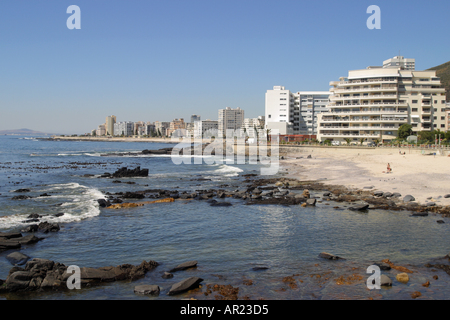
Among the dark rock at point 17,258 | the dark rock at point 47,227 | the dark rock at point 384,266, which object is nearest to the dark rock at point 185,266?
the dark rock at point 17,258

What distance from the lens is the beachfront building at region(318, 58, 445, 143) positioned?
81.8 metres

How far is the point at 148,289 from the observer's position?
1042cm

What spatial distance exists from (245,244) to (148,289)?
624 centimetres

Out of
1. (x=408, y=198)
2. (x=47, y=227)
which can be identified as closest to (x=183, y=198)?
(x=47, y=227)

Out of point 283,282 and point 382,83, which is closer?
point 283,282

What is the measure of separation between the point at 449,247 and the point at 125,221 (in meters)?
17.2

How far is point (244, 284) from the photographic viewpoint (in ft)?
36.1

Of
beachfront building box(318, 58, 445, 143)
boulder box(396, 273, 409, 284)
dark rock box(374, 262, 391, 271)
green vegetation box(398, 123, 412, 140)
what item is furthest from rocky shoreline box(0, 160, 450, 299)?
beachfront building box(318, 58, 445, 143)

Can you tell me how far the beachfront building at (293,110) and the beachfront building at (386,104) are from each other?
138 feet

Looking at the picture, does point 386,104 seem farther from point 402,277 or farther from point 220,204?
point 402,277

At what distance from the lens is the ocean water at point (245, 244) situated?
35.4 ft

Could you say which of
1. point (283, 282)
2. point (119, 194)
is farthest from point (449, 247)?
point (119, 194)

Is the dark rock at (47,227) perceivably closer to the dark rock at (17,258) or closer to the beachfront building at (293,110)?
the dark rock at (17,258)
